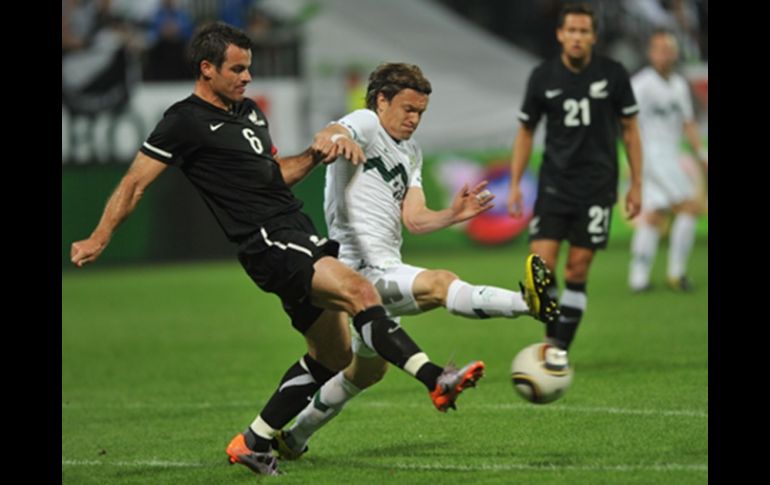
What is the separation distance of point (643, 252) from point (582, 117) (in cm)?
565

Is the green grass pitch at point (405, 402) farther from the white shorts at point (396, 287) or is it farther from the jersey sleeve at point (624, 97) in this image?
the jersey sleeve at point (624, 97)

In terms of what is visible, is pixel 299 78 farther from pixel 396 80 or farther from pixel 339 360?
pixel 339 360

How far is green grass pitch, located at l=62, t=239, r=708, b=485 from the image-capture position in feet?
23.3

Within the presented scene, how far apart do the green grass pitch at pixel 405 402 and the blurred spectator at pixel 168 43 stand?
8.68 metres

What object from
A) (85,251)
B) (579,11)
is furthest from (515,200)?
(85,251)

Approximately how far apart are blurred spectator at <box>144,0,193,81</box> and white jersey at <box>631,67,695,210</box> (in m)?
11.0

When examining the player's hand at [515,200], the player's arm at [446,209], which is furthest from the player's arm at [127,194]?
the player's hand at [515,200]

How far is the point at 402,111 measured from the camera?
7332 millimetres

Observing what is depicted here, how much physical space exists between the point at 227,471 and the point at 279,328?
7382 mm

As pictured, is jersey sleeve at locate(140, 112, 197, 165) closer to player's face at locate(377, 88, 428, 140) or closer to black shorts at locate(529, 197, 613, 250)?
player's face at locate(377, 88, 428, 140)
